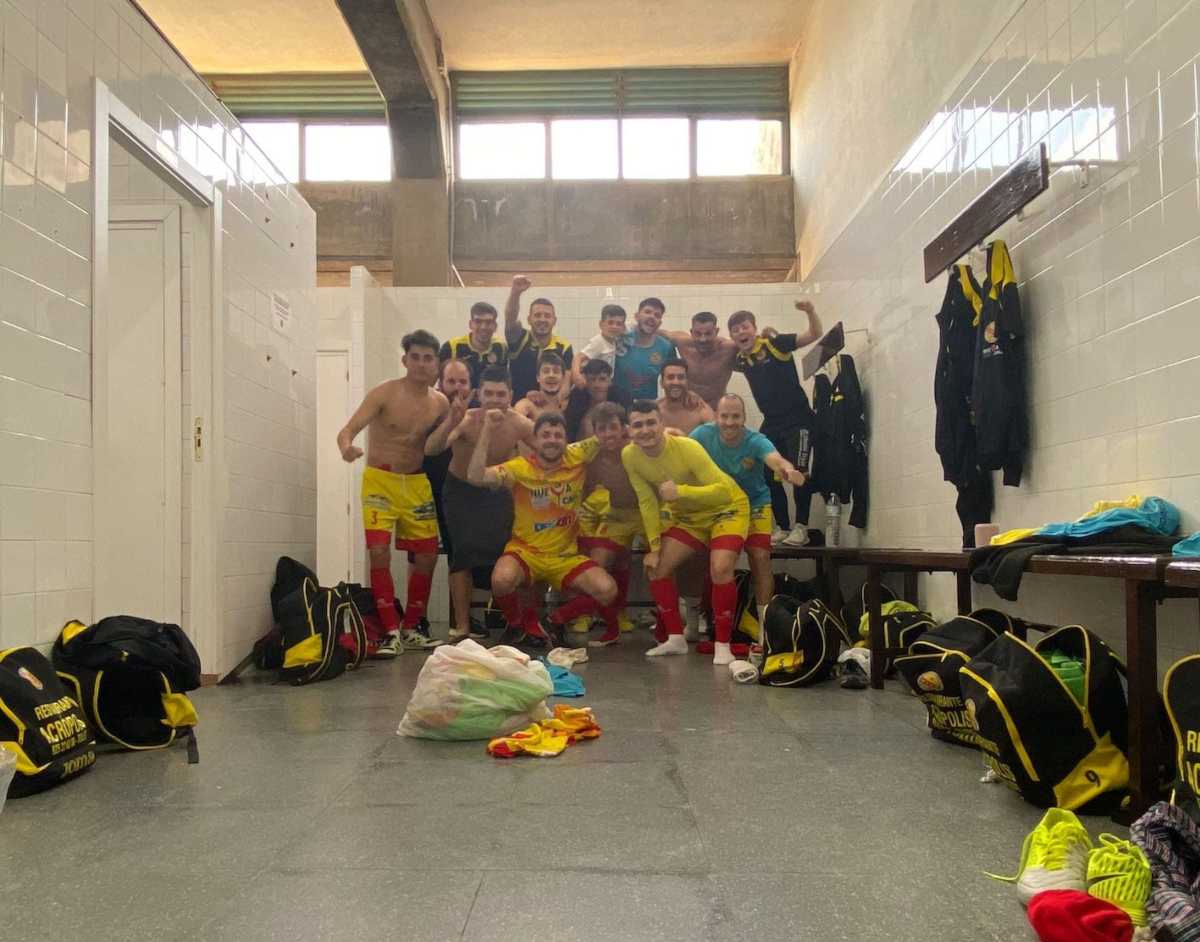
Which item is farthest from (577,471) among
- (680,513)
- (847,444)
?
(847,444)

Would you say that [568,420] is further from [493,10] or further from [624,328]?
[493,10]

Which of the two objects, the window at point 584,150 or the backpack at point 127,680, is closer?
the backpack at point 127,680

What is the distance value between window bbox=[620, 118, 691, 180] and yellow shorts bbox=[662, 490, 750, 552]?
17.6 feet

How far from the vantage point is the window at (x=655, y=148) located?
9516mm

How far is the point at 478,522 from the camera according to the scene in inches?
223

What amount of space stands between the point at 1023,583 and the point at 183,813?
3.04 meters

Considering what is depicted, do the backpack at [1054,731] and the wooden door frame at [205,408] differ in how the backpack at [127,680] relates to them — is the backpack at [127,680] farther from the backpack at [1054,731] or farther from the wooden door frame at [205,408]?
the backpack at [1054,731]

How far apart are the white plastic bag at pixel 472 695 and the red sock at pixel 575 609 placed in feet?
7.56

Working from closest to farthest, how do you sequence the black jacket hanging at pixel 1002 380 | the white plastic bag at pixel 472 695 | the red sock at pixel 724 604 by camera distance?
the white plastic bag at pixel 472 695 → the black jacket hanging at pixel 1002 380 → the red sock at pixel 724 604

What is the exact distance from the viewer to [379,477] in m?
5.33

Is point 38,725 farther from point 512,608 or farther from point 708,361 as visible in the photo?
point 708,361

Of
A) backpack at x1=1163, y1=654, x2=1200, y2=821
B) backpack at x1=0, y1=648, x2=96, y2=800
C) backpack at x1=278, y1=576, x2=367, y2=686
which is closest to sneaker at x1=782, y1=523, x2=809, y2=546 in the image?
backpack at x1=278, y1=576, x2=367, y2=686

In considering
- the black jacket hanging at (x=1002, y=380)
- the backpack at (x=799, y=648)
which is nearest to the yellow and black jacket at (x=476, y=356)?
the backpack at (x=799, y=648)

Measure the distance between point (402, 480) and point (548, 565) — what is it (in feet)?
3.18
